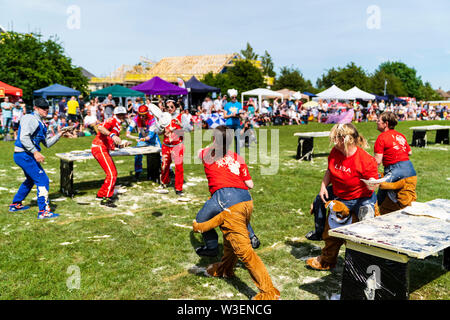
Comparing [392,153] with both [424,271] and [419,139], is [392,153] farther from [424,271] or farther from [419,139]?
[419,139]

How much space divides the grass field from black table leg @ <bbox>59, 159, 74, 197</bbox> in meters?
0.19

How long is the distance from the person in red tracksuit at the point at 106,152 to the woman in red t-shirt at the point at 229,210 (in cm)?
338

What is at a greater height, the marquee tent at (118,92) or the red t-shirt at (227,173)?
the marquee tent at (118,92)

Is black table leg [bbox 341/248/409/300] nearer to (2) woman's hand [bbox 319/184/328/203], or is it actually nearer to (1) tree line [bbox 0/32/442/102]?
(2) woman's hand [bbox 319/184/328/203]

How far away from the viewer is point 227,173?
388cm

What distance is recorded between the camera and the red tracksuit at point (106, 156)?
275 inches

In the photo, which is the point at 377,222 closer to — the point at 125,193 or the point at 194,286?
the point at 194,286

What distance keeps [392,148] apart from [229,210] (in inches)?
122

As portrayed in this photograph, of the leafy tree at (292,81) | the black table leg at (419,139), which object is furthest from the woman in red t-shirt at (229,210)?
the leafy tree at (292,81)

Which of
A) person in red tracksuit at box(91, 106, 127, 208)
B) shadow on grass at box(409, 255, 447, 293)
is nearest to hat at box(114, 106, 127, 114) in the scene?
person in red tracksuit at box(91, 106, 127, 208)

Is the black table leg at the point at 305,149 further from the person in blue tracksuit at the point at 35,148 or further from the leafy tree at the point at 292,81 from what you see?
the leafy tree at the point at 292,81

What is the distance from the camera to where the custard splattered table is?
3.07 metres
